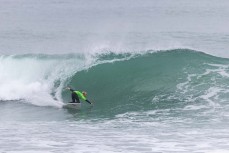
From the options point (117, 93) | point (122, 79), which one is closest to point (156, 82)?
point (122, 79)

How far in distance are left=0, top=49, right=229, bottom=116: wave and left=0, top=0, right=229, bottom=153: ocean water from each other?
47 millimetres

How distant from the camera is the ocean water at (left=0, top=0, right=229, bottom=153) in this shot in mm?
17406

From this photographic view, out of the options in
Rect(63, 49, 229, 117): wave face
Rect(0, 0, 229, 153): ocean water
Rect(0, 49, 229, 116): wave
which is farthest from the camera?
Rect(0, 49, 229, 116): wave

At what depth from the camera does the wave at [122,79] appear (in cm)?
2406

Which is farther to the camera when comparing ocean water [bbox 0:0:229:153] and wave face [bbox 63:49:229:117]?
wave face [bbox 63:49:229:117]

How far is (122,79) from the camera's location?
27703 mm

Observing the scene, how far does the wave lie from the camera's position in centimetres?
2406

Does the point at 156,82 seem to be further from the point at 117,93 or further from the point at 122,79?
the point at 117,93

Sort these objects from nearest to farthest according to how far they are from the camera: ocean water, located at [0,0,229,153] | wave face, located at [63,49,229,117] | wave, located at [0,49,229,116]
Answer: ocean water, located at [0,0,229,153] < wave face, located at [63,49,229,117] < wave, located at [0,49,229,116]

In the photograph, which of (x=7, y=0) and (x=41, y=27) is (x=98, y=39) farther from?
(x=7, y=0)

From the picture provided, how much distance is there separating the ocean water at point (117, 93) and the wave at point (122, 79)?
47mm

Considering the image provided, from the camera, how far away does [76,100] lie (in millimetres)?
23531

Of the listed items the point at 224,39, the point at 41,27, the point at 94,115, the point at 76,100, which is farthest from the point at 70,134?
the point at 41,27

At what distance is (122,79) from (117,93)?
1.84m
